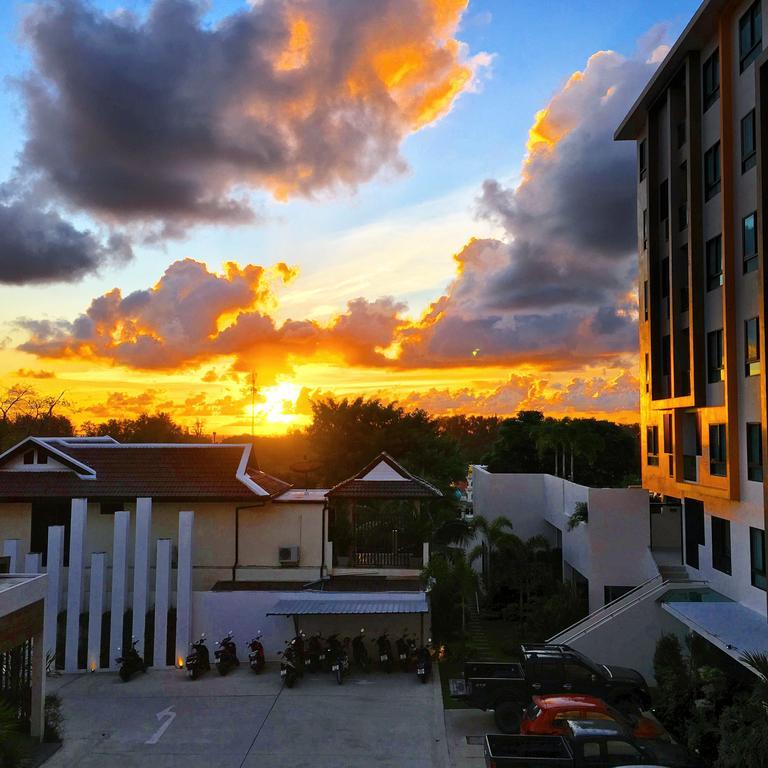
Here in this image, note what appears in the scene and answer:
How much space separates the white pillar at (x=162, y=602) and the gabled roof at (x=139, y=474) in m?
3.20

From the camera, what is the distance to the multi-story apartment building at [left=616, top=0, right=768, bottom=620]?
1688cm

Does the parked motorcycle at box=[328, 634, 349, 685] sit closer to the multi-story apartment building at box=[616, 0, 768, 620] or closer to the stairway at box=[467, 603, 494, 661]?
the stairway at box=[467, 603, 494, 661]

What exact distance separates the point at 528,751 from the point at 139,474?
54.8ft

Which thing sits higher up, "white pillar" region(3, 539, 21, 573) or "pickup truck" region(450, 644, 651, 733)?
"white pillar" region(3, 539, 21, 573)

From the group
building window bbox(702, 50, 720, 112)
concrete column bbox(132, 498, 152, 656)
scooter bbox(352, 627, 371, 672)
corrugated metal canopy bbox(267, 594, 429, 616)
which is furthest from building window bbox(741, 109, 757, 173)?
concrete column bbox(132, 498, 152, 656)

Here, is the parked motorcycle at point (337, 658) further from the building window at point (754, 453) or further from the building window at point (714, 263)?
the building window at point (714, 263)

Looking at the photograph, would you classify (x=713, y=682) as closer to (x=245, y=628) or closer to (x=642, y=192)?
(x=245, y=628)

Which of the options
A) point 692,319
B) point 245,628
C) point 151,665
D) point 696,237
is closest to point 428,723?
point 245,628

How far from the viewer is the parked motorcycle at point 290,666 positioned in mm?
18094

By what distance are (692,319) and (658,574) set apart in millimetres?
7672

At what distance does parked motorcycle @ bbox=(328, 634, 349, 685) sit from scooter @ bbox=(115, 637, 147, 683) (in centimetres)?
530

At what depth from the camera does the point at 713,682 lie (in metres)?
14.5

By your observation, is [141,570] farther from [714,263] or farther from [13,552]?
[714,263]

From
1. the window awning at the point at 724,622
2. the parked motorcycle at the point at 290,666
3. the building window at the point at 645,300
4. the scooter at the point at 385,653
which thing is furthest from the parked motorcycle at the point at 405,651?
the building window at the point at 645,300
